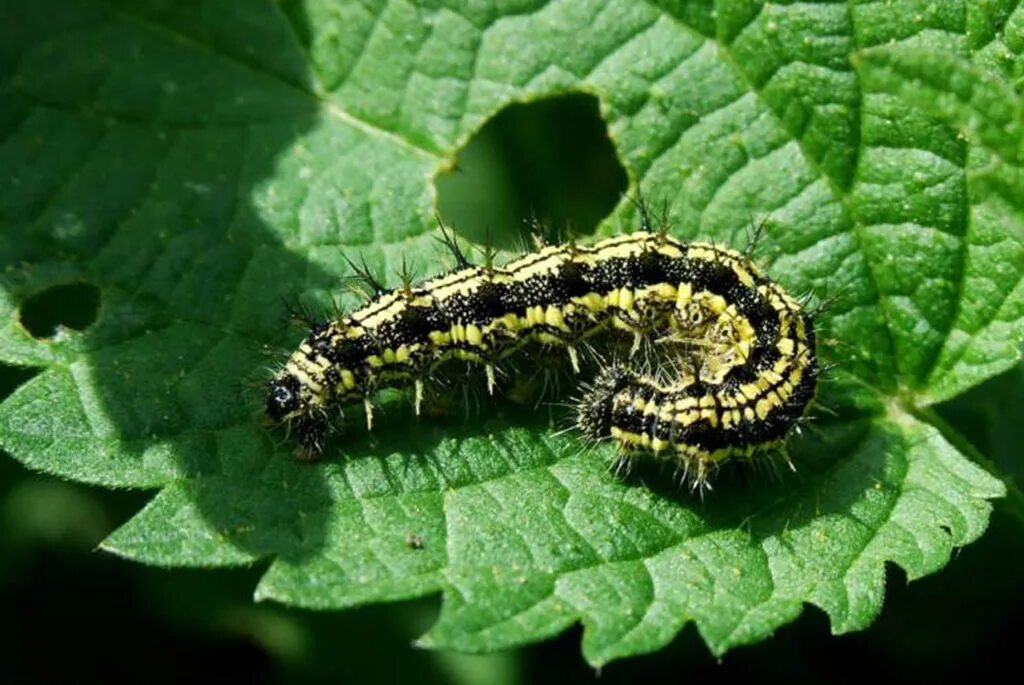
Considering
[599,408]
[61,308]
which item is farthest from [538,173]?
[61,308]

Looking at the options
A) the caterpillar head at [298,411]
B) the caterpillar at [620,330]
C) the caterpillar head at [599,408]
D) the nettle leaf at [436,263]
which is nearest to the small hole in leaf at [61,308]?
the nettle leaf at [436,263]

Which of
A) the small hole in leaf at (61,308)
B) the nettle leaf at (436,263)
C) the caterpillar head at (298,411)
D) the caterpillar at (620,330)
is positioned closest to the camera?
the nettle leaf at (436,263)

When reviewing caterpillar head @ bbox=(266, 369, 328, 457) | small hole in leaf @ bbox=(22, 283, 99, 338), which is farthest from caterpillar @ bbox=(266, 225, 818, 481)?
small hole in leaf @ bbox=(22, 283, 99, 338)

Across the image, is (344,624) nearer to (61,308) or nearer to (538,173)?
(61,308)

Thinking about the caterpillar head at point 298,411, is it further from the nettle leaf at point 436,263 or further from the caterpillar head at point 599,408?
the caterpillar head at point 599,408

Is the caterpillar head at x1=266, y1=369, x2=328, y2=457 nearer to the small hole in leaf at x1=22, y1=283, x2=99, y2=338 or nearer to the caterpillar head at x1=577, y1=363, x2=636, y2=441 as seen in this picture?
the small hole in leaf at x1=22, y1=283, x2=99, y2=338

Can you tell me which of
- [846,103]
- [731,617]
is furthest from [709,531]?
[846,103]
